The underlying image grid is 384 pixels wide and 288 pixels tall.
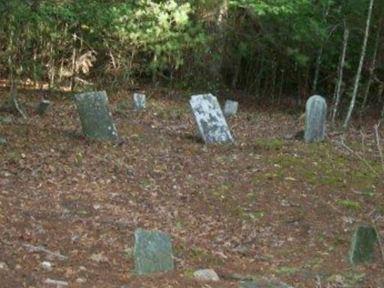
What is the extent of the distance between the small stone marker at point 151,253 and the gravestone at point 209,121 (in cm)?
576

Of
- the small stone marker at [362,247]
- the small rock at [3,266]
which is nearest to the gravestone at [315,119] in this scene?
the small stone marker at [362,247]

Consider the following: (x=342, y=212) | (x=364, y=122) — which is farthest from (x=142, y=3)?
(x=342, y=212)

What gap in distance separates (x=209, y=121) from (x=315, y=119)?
2.09m

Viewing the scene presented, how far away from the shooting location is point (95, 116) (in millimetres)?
10602

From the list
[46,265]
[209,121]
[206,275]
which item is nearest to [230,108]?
[209,121]

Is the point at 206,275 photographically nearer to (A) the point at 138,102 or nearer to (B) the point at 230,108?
(A) the point at 138,102

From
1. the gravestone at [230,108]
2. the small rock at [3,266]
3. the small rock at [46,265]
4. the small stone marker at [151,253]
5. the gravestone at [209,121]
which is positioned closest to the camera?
the small rock at [3,266]

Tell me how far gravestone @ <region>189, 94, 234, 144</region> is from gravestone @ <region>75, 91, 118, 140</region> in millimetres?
1752

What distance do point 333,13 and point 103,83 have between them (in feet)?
21.4

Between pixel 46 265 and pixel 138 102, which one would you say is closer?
pixel 46 265

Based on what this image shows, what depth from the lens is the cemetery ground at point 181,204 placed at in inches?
235

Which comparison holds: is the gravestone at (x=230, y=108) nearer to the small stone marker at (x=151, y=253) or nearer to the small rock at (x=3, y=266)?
the small stone marker at (x=151, y=253)

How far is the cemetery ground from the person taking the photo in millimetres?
5973

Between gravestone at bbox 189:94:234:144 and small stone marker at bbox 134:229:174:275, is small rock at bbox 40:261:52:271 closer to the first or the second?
small stone marker at bbox 134:229:174:275
